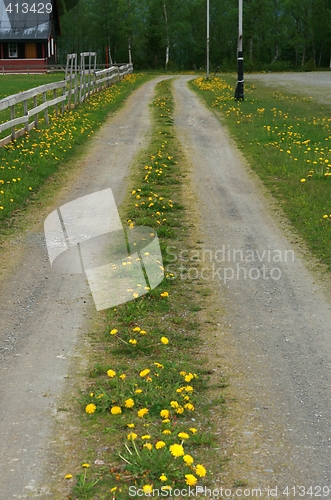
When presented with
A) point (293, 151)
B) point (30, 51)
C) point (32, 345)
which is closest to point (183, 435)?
point (32, 345)

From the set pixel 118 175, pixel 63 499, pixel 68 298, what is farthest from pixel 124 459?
pixel 118 175

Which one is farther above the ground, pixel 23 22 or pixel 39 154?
pixel 23 22

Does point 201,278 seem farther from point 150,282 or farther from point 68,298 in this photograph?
point 68,298

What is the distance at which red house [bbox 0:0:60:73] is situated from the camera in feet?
201

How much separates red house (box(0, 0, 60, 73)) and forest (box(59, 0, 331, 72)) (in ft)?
62.6

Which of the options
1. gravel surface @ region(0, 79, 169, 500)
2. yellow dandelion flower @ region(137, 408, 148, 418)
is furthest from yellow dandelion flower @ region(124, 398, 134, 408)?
gravel surface @ region(0, 79, 169, 500)

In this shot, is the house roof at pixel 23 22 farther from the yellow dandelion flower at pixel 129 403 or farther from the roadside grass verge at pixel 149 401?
the yellow dandelion flower at pixel 129 403

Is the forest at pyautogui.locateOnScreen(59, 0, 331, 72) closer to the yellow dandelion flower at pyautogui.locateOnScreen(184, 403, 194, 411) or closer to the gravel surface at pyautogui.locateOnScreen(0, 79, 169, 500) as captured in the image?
the gravel surface at pyautogui.locateOnScreen(0, 79, 169, 500)

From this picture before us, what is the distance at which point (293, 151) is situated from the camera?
15258mm

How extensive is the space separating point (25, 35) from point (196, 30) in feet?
144

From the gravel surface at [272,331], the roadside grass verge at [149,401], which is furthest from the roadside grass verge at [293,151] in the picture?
the roadside grass verge at [149,401]

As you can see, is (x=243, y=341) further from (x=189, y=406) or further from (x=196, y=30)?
(x=196, y=30)

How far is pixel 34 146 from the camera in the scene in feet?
49.6

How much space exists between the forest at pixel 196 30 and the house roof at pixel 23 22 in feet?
63.1
